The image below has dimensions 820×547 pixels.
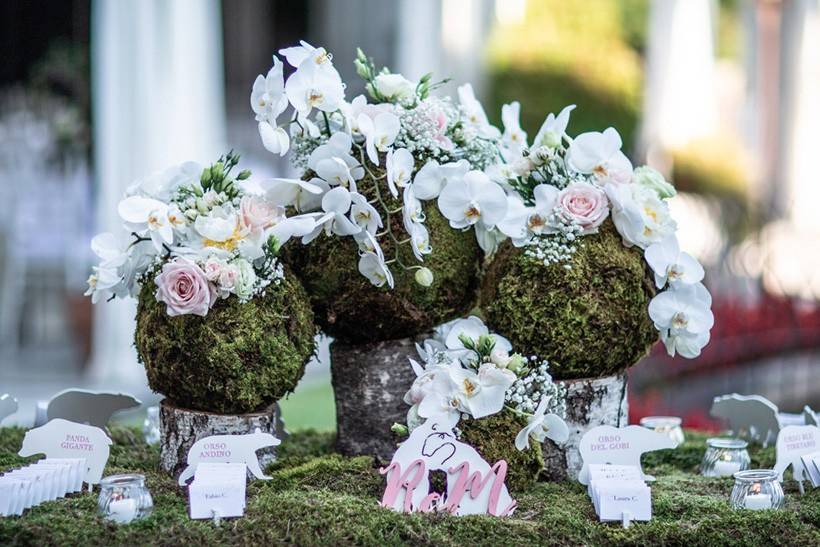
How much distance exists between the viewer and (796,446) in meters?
2.10

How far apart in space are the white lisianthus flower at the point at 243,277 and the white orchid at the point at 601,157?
0.68m

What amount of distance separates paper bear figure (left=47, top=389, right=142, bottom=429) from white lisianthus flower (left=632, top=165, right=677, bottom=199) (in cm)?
119

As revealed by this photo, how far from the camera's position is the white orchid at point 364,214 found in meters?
1.95

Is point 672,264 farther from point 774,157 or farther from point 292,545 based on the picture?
point 774,157

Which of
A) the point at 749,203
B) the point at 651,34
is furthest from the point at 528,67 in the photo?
the point at 749,203

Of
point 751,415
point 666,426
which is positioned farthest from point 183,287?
point 751,415

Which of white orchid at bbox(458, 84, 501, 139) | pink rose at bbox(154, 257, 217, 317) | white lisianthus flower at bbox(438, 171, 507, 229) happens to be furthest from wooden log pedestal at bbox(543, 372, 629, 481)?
pink rose at bbox(154, 257, 217, 317)

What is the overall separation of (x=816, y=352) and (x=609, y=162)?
16.4 feet

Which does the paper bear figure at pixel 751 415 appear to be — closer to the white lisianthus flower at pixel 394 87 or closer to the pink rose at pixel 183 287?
the white lisianthus flower at pixel 394 87

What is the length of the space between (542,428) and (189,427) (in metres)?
0.68

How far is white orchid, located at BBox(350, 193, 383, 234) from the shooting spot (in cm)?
195

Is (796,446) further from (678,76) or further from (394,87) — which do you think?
(678,76)

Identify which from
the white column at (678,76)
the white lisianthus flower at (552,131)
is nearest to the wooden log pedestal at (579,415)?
the white lisianthus flower at (552,131)

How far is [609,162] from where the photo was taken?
6.75 ft
